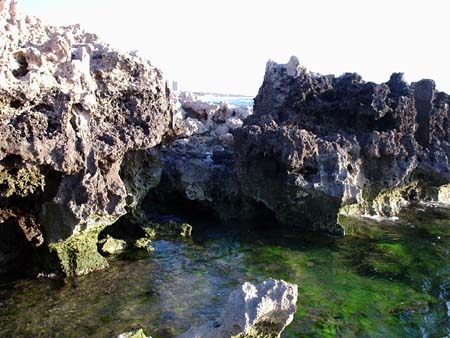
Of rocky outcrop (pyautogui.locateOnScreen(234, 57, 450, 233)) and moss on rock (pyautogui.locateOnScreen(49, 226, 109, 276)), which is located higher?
rocky outcrop (pyautogui.locateOnScreen(234, 57, 450, 233))

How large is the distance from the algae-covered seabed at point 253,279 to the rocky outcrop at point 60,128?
150 cm

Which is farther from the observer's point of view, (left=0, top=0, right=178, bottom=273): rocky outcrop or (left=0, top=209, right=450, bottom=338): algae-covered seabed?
Result: (left=0, top=0, right=178, bottom=273): rocky outcrop

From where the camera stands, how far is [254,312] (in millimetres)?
6719

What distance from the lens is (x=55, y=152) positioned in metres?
11.0

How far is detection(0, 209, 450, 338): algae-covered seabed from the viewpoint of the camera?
32.6 feet

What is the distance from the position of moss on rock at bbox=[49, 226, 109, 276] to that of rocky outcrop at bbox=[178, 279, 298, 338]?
5875 mm

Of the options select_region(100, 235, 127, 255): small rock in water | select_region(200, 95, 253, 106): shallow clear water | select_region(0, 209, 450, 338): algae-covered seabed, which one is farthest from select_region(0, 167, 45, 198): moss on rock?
select_region(200, 95, 253, 106): shallow clear water

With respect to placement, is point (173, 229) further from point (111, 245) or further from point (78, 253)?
point (78, 253)

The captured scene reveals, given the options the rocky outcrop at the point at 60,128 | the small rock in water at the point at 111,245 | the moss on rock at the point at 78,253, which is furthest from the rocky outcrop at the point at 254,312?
the small rock in water at the point at 111,245

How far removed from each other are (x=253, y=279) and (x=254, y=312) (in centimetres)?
582

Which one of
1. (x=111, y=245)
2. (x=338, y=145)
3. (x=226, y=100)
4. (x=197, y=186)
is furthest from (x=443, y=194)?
(x=226, y=100)

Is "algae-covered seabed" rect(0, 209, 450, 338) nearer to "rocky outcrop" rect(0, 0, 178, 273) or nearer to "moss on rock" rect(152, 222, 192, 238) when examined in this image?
"moss on rock" rect(152, 222, 192, 238)

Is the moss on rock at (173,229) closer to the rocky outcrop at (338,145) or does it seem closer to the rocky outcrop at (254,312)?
the rocky outcrop at (338,145)

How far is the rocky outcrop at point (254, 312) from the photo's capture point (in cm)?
671
